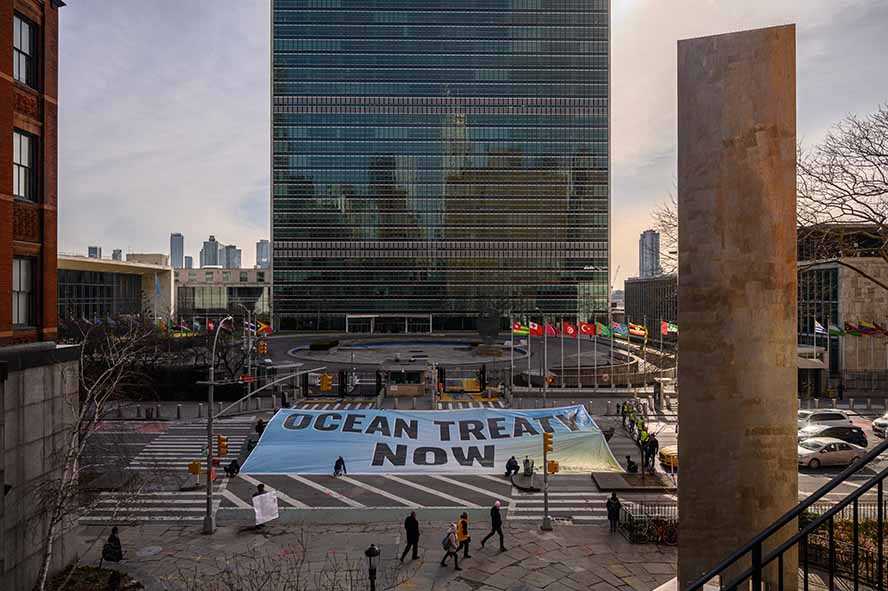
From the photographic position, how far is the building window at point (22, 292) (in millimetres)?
16906

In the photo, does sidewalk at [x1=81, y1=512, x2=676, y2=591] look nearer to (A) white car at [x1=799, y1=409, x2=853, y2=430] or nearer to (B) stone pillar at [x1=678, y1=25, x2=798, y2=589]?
(B) stone pillar at [x1=678, y1=25, x2=798, y2=589]

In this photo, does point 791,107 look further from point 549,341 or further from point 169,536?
point 549,341

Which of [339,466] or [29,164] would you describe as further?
[339,466]

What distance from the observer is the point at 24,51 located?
17.6m

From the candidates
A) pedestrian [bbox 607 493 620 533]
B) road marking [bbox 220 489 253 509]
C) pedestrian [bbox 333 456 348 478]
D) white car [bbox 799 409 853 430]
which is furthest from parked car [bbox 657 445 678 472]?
road marking [bbox 220 489 253 509]

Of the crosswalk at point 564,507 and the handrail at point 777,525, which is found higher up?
the handrail at point 777,525

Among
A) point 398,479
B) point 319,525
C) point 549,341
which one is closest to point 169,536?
point 319,525

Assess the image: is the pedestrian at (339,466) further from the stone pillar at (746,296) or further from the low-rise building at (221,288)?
the low-rise building at (221,288)

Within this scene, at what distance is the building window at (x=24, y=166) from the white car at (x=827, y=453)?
3446cm

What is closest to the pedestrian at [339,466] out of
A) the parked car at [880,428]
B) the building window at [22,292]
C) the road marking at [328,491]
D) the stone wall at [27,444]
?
the road marking at [328,491]

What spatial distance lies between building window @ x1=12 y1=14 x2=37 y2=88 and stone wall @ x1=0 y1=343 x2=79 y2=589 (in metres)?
8.17

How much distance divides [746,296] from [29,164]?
782 inches

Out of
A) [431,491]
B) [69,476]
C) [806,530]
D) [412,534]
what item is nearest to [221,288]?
[431,491]

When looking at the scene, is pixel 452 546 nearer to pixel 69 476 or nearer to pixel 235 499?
pixel 69 476
